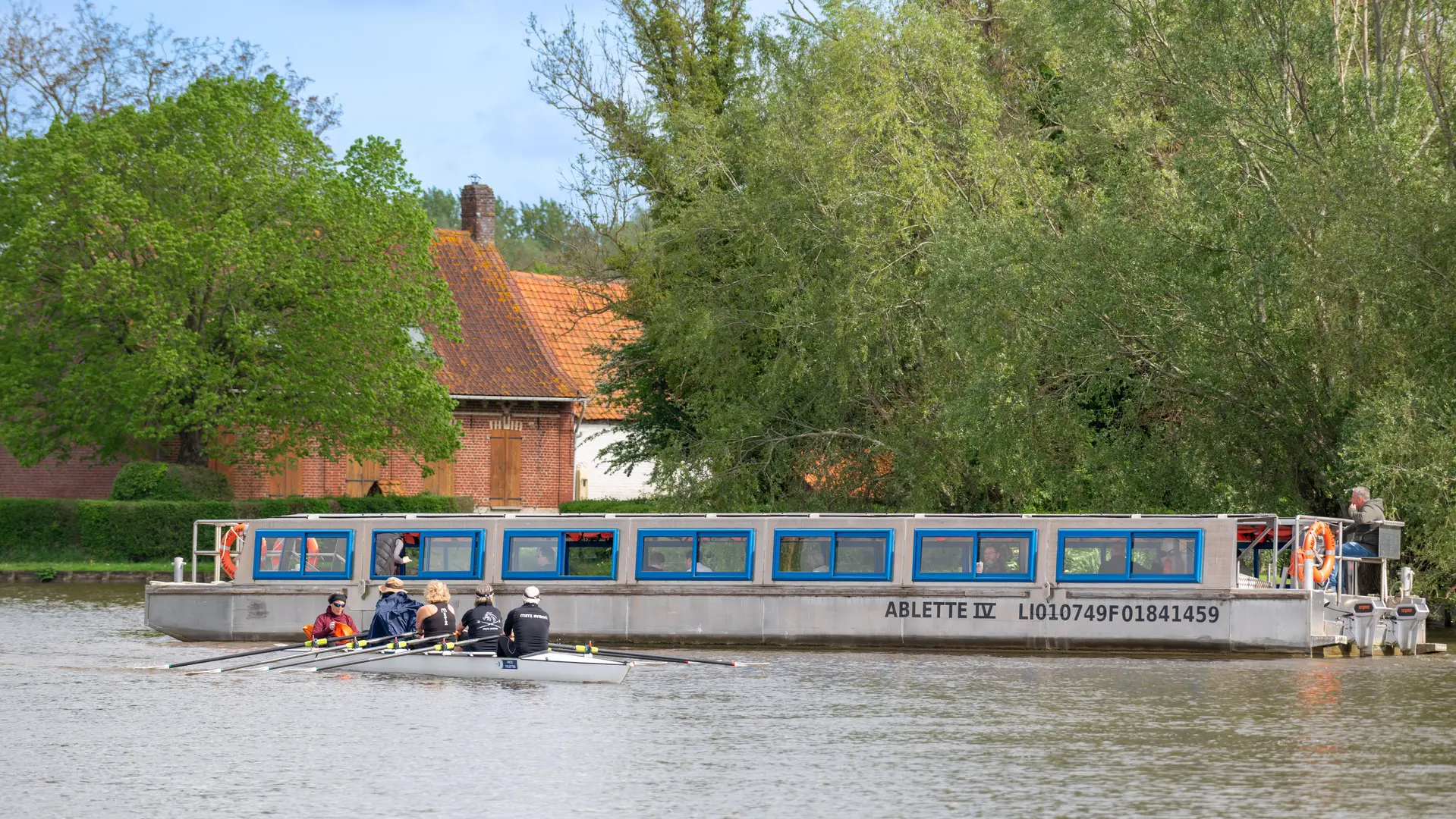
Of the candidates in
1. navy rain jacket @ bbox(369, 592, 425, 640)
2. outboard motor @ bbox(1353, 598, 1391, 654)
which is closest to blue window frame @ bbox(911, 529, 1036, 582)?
outboard motor @ bbox(1353, 598, 1391, 654)

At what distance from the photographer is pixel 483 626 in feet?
87.5

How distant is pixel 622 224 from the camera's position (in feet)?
167

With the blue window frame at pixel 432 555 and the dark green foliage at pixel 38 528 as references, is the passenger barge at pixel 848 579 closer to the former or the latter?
the blue window frame at pixel 432 555

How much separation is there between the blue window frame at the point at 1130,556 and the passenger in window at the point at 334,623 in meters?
11.0

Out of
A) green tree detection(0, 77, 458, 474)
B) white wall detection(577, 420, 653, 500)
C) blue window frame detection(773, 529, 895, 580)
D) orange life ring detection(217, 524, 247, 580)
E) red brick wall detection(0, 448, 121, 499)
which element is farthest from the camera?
white wall detection(577, 420, 653, 500)

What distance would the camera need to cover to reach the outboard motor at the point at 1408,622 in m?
29.2

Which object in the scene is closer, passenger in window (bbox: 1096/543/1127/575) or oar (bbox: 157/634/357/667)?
oar (bbox: 157/634/357/667)

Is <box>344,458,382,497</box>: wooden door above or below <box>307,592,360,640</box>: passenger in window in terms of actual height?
above

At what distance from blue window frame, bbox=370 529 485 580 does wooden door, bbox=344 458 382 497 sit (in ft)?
81.9

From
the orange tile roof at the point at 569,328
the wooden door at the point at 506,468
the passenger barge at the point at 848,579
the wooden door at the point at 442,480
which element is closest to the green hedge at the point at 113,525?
the wooden door at the point at 442,480

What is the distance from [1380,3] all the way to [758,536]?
15517 mm

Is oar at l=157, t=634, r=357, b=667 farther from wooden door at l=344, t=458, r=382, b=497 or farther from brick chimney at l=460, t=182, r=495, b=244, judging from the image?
brick chimney at l=460, t=182, r=495, b=244

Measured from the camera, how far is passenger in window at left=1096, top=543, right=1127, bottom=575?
2927cm

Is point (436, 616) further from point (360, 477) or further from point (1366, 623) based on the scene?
point (360, 477)
